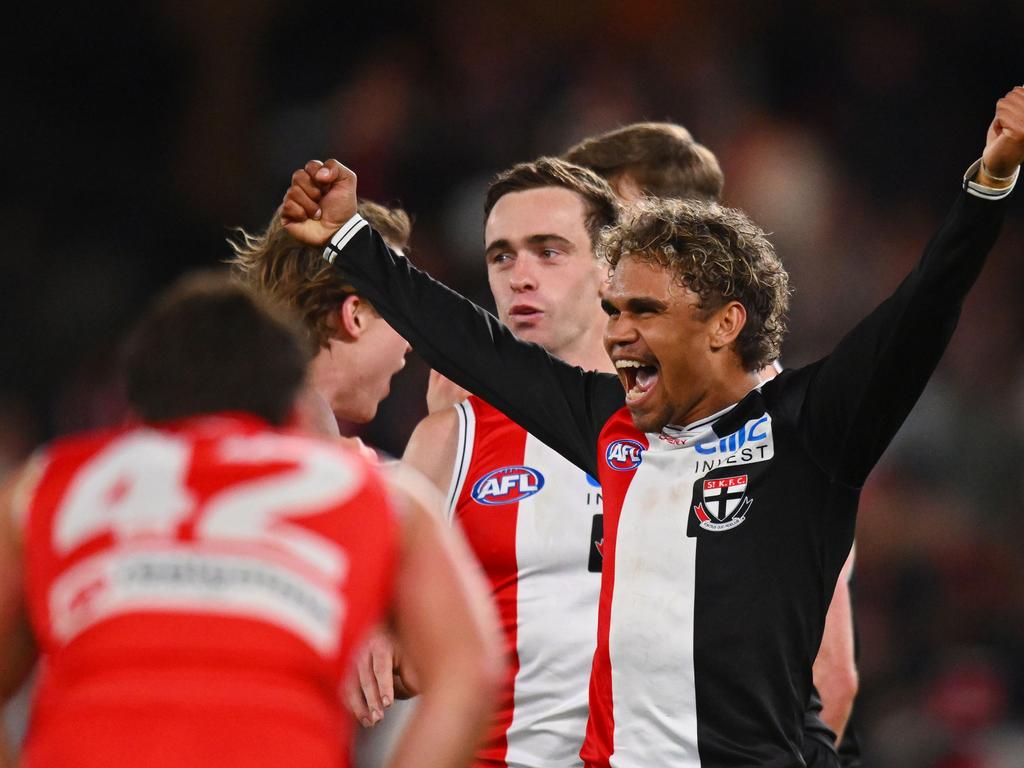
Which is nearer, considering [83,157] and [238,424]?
[238,424]

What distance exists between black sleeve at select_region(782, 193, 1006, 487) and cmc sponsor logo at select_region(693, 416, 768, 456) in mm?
87

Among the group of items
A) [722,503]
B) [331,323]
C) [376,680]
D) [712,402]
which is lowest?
[376,680]

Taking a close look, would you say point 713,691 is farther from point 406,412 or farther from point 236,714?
point 406,412

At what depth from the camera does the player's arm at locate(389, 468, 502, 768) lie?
2.38 meters

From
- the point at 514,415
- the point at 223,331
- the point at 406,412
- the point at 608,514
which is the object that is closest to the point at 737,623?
the point at 608,514

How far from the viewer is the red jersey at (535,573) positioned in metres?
4.23

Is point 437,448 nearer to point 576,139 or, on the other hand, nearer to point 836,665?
point 836,665

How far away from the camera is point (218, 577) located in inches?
90.0

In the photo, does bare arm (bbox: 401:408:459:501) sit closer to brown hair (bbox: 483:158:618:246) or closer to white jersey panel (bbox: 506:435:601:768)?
white jersey panel (bbox: 506:435:601:768)

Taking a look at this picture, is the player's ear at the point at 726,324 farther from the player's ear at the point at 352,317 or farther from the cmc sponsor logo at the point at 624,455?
the player's ear at the point at 352,317

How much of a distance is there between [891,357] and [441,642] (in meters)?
1.22

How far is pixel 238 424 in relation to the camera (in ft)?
8.08

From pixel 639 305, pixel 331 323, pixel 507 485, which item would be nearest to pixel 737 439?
pixel 639 305

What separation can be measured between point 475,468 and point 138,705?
237cm
